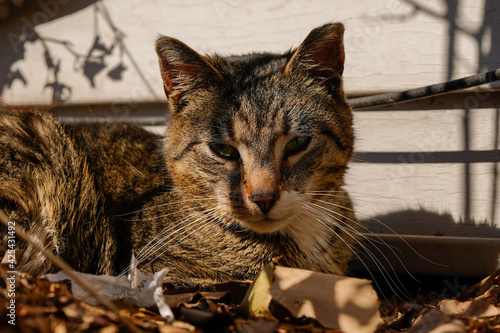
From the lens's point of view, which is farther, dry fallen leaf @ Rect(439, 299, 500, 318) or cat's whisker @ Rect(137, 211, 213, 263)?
cat's whisker @ Rect(137, 211, 213, 263)

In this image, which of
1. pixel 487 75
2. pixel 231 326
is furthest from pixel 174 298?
pixel 487 75

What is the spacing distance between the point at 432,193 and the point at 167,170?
6.39 ft

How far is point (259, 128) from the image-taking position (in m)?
1.88

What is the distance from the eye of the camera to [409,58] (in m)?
2.75

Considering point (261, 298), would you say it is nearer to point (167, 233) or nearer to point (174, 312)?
point (174, 312)

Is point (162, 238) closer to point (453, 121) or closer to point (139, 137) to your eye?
point (139, 137)

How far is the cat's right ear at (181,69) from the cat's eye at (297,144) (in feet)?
1.78

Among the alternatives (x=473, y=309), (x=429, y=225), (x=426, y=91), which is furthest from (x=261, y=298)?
(x=429, y=225)

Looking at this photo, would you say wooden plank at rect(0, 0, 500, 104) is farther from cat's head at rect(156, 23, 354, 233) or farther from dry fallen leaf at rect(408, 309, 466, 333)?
dry fallen leaf at rect(408, 309, 466, 333)

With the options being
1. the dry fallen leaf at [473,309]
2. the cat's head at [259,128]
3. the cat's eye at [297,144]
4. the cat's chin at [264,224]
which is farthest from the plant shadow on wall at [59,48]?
the dry fallen leaf at [473,309]

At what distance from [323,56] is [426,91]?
2.71ft

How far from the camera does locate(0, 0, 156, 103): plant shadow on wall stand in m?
3.36

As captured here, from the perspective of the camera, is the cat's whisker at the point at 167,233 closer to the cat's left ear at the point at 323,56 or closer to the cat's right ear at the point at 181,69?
the cat's right ear at the point at 181,69

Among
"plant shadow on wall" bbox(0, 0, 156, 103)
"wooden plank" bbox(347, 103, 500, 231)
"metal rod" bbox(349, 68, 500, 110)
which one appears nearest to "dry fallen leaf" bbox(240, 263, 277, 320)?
"wooden plank" bbox(347, 103, 500, 231)
